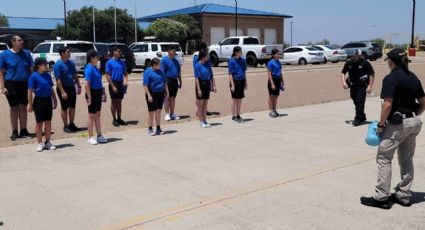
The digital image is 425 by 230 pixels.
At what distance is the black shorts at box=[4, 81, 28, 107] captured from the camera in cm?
909

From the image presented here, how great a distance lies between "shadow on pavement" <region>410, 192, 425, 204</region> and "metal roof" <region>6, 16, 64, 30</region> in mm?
74875

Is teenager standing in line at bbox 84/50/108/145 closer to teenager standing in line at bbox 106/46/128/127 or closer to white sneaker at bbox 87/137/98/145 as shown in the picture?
white sneaker at bbox 87/137/98/145

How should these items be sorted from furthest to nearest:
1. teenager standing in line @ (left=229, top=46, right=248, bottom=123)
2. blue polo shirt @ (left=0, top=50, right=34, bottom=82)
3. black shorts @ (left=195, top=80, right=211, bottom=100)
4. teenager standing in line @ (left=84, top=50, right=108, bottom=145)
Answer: teenager standing in line @ (left=229, top=46, right=248, bottom=123) < black shorts @ (left=195, top=80, right=211, bottom=100) < blue polo shirt @ (left=0, top=50, right=34, bottom=82) < teenager standing in line @ (left=84, top=50, right=108, bottom=145)

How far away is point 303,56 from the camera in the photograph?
35.2m

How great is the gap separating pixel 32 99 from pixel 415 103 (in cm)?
579

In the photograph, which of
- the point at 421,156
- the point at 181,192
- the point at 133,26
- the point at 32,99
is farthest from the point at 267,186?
the point at 133,26

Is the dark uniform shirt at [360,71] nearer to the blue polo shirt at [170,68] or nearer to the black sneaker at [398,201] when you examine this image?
the blue polo shirt at [170,68]

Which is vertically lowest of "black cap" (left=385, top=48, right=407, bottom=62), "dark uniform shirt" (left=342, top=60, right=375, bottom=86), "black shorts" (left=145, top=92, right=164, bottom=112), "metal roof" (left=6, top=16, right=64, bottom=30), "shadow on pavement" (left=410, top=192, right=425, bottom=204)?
"shadow on pavement" (left=410, top=192, right=425, bottom=204)

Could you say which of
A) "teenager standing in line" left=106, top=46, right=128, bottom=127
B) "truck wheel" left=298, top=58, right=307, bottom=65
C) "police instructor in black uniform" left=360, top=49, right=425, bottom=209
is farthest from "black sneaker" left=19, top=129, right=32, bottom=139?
"truck wheel" left=298, top=58, right=307, bottom=65

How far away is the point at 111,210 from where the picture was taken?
5297 millimetres

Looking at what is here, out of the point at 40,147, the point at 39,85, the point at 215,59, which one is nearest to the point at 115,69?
the point at 39,85

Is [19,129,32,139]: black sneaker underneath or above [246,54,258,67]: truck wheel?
underneath

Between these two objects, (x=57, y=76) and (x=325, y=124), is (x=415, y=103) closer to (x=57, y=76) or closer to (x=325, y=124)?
(x=325, y=124)

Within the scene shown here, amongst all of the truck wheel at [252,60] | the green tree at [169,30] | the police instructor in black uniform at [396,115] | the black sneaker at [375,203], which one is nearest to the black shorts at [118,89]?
the black sneaker at [375,203]
